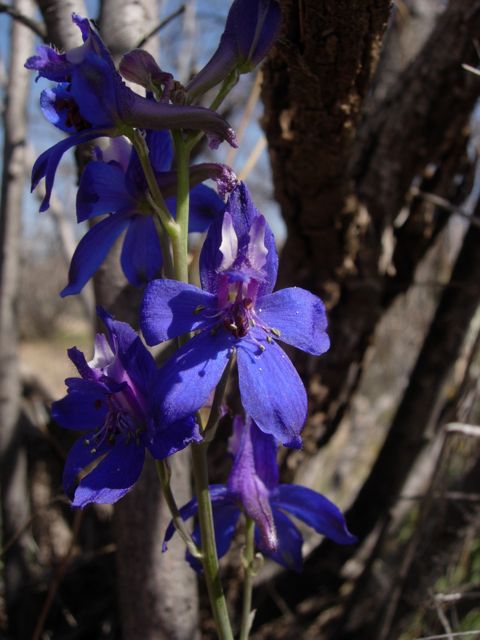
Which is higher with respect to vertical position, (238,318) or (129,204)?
(129,204)

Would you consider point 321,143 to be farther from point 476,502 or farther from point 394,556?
point 394,556

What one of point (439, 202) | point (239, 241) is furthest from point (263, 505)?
point (439, 202)

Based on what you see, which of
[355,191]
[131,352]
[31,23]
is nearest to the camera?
[131,352]

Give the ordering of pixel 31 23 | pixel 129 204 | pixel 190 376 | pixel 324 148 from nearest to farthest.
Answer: pixel 190 376, pixel 129 204, pixel 324 148, pixel 31 23

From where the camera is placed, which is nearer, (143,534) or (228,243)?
(228,243)

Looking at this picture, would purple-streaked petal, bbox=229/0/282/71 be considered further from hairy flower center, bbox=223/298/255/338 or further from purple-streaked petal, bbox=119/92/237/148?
hairy flower center, bbox=223/298/255/338

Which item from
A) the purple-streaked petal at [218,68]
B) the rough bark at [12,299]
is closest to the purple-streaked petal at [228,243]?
the purple-streaked petal at [218,68]

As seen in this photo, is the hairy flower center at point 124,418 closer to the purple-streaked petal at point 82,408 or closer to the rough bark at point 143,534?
the purple-streaked petal at point 82,408

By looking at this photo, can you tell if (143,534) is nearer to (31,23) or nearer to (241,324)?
(241,324)

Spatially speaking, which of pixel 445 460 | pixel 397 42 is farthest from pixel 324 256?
pixel 397 42
